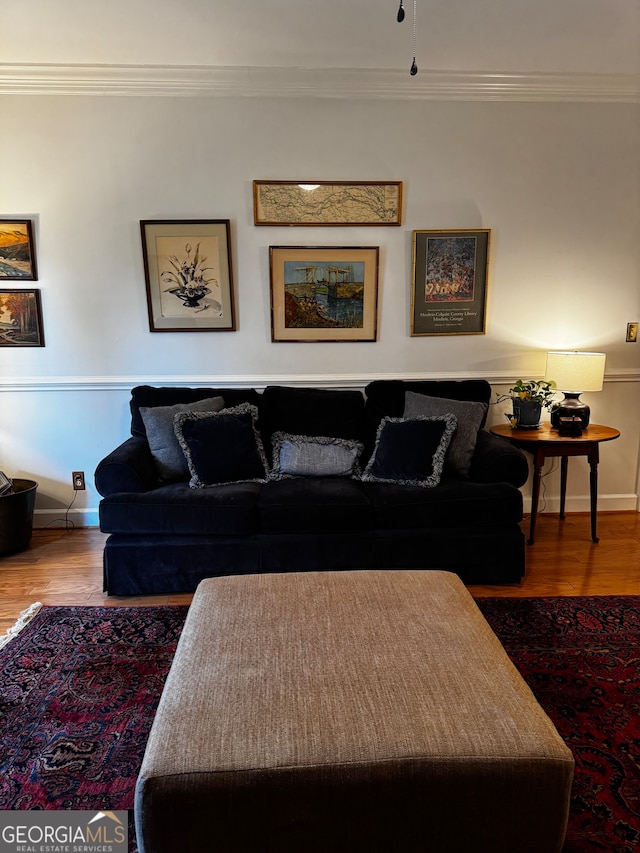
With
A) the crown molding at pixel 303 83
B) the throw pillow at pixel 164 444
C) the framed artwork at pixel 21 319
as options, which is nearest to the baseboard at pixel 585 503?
the throw pillow at pixel 164 444

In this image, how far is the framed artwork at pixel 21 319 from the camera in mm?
3410

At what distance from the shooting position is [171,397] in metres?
3.29

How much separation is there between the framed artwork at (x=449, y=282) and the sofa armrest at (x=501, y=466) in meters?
0.96

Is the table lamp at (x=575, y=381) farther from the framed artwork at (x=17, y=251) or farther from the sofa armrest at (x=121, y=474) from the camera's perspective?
the framed artwork at (x=17, y=251)

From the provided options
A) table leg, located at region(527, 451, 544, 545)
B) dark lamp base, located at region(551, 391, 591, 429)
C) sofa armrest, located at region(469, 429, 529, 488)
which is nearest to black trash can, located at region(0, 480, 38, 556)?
sofa armrest, located at region(469, 429, 529, 488)

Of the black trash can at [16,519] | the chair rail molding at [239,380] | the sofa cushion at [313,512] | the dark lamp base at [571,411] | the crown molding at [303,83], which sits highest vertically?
the crown molding at [303,83]

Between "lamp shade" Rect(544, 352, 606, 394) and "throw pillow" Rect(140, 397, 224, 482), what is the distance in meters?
2.28

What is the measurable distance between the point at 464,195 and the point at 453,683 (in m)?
2.99

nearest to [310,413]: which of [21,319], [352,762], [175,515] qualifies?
[175,515]

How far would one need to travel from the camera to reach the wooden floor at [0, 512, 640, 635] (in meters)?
2.75

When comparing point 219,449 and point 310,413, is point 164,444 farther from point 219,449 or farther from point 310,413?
point 310,413

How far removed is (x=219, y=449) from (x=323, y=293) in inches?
49.1

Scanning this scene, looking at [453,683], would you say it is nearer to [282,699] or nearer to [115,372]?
[282,699]

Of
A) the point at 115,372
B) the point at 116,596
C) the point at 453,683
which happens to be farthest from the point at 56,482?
the point at 453,683
